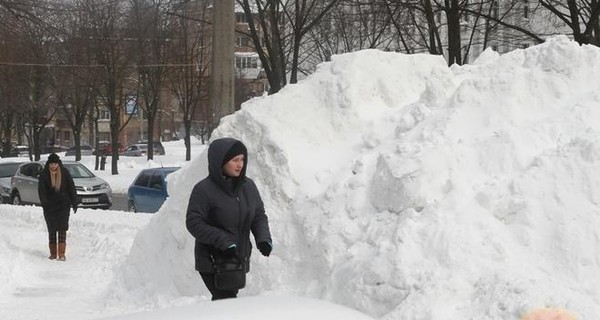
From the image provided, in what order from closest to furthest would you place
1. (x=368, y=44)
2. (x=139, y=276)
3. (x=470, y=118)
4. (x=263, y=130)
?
(x=470, y=118)
(x=263, y=130)
(x=139, y=276)
(x=368, y=44)

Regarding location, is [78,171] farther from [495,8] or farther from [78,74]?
[495,8]

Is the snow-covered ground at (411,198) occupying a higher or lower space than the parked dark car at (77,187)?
higher

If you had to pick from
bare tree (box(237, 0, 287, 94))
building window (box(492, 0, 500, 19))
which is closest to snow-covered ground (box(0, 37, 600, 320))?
bare tree (box(237, 0, 287, 94))

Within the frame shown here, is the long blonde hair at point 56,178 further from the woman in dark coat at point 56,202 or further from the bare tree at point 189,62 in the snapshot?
the bare tree at point 189,62

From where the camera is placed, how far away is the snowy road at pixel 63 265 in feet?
26.1

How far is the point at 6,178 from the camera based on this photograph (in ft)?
86.3

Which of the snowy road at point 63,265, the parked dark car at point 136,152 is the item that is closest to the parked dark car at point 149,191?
the snowy road at point 63,265

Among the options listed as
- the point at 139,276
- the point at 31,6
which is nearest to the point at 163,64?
the point at 31,6

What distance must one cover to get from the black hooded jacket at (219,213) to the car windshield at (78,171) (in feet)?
62.6

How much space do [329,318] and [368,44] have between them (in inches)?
1106

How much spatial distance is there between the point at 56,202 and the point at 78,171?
41.6ft

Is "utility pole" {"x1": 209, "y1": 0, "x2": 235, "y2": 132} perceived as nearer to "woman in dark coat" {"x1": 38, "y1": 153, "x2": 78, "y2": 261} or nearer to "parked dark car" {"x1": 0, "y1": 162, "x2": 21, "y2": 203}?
"woman in dark coat" {"x1": 38, "y1": 153, "x2": 78, "y2": 261}

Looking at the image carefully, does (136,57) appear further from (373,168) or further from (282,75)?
(373,168)

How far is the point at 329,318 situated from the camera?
9.53 ft
